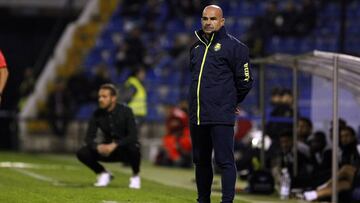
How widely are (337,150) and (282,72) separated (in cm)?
717

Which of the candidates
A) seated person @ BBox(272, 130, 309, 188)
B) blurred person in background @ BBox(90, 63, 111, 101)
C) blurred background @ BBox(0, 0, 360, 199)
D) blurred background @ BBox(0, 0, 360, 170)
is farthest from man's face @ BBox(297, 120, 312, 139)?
blurred person in background @ BBox(90, 63, 111, 101)

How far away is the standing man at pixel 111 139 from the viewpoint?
13195 millimetres

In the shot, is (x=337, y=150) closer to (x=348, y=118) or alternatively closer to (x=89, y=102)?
(x=348, y=118)

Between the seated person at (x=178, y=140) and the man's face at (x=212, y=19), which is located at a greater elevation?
the man's face at (x=212, y=19)

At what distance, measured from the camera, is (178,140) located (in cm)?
A: 2078

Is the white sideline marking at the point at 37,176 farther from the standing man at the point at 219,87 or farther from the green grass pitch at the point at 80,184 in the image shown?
the standing man at the point at 219,87

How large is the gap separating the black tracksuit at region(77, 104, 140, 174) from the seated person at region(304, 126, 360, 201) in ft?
7.33

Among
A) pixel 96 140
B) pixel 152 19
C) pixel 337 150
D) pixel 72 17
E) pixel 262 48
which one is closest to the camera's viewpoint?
pixel 337 150

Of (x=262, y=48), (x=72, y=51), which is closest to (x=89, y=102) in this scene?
(x=72, y=51)

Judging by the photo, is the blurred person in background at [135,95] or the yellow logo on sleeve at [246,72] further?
the blurred person in background at [135,95]

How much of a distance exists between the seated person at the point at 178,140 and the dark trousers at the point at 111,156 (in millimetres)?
7035

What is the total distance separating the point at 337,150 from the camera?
41.3 ft

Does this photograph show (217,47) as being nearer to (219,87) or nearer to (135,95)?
(219,87)

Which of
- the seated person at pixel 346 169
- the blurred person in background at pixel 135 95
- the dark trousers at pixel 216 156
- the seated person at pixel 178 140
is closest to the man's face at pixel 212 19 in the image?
the dark trousers at pixel 216 156
